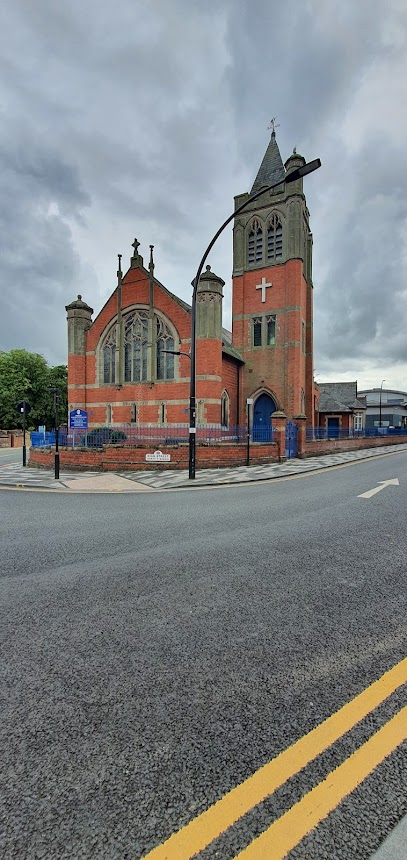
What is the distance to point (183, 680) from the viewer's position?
96.4 inches

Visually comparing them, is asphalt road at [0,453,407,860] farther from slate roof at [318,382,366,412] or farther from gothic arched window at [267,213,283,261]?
slate roof at [318,382,366,412]

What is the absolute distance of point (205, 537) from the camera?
5766 mm

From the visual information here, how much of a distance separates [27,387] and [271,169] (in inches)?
1500

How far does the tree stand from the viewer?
48.2 metres

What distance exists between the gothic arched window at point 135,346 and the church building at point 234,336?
7 centimetres

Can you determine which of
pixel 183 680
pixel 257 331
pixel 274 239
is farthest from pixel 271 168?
pixel 183 680

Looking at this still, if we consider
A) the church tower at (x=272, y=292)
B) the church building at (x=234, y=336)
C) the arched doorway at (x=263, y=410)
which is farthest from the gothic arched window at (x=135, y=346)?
the arched doorway at (x=263, y=410)

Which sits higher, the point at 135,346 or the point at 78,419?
the point at 135,346

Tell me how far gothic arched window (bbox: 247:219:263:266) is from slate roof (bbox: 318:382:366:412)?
16474 mm

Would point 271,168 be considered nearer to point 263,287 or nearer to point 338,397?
point 263,287

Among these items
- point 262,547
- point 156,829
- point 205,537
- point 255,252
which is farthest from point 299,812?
point 255,252

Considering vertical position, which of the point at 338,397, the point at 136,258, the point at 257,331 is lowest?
the point at 338,397

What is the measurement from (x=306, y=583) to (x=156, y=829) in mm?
2765

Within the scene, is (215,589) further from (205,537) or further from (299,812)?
(299,812)
